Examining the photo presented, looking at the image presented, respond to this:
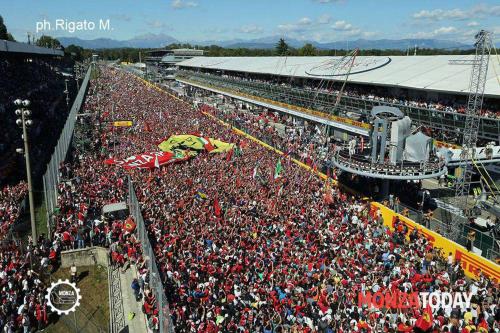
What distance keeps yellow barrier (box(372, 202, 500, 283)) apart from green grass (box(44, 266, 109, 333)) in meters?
13.3

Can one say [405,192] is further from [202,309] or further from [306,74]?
[306,74]

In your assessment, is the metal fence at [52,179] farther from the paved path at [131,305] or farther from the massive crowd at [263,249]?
the paved path at [131,305]

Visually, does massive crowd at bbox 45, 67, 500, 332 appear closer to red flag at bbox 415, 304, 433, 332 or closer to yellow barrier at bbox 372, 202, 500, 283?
red flag at bbox 415, 304, 433, 332

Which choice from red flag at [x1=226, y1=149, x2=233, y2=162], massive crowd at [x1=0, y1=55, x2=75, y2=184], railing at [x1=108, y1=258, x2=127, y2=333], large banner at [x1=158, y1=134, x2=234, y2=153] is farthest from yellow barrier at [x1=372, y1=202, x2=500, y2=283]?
massive crowd at [x1=0, y1=55, x2=75, y2=184]

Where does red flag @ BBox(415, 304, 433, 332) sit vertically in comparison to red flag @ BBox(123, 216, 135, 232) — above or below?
below

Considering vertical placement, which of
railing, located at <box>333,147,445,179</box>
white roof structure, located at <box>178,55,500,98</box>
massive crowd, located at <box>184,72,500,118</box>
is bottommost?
railing, located at <box>333,147,445,179</box>

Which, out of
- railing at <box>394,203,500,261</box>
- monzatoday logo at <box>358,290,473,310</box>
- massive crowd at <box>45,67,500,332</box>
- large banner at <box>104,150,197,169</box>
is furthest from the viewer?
large banner at <box>104,150,197,169</box>

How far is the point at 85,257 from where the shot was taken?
60.7 feet

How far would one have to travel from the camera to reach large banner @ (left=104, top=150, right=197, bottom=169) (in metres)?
28.3

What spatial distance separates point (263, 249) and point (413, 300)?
19.0 feet

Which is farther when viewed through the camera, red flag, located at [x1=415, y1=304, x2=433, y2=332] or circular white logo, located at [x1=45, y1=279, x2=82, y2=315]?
circular white logo, located at [x1=45, y1=279, x2=82, y2=315]

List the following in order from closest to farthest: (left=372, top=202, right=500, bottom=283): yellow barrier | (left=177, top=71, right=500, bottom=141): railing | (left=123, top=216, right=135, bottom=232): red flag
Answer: (left=372, top=202, right=500, bottom=283): yellow barrier
(left=123, top=216, right=135, bottom=232): red flag
(left=177, top=71, right=500, bottom=141): railing

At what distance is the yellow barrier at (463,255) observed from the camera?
15891mm

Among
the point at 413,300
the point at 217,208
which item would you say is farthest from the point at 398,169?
the point at 413,300
